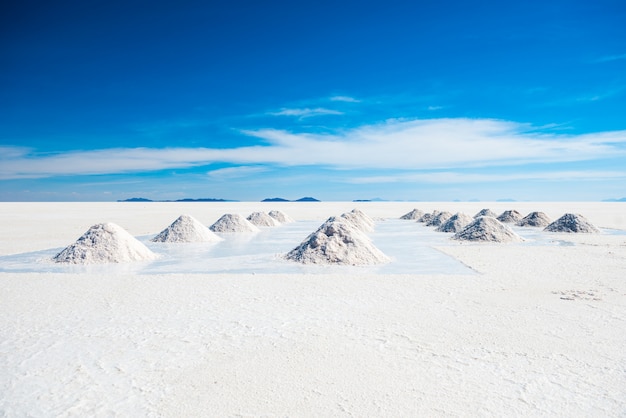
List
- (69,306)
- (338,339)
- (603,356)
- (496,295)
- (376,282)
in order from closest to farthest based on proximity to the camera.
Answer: (603,356)
(338,339)
(69,306)
(496,295)
(376,282)

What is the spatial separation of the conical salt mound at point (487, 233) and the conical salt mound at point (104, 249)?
8915 millimetres

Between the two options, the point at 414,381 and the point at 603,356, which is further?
the point at 603,356

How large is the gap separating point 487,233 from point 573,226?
5033mm

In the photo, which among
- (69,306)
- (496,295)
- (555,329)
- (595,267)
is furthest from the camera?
(595,267)

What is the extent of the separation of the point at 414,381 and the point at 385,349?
2.17ft

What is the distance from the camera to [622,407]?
9.24 ft

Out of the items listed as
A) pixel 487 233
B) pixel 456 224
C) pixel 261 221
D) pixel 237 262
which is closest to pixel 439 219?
pixel 456 224

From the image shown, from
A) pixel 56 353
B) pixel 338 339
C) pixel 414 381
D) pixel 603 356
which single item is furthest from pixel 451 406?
pixel 56 353

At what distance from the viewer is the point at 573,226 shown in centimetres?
1595

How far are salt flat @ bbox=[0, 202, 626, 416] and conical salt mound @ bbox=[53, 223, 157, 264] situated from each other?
1423 millimetres

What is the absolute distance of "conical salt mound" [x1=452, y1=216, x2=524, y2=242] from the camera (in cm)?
1294

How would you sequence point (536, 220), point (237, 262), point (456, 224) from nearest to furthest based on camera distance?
point (237, 262) < point (456, 224) < point (536, 220)

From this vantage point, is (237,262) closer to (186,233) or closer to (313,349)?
(186,233)

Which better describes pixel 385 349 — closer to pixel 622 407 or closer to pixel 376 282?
pixel 622 407
